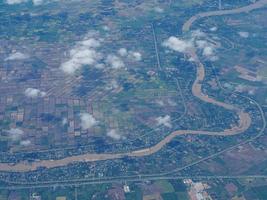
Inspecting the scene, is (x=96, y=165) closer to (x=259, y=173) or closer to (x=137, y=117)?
(x=137, y=117)

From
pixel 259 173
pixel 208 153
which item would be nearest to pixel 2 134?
pixel 208 153

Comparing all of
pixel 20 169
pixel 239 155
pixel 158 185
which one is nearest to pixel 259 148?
pixel 239 155

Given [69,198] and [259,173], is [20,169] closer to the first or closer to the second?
[69,198]

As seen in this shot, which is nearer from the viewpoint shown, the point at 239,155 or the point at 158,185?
the point at 158,185

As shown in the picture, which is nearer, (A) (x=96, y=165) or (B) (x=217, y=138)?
(A) (x=96, y=165)

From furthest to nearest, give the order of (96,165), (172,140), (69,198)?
1. (172,140)
2. (96,165)
3. (69,198)

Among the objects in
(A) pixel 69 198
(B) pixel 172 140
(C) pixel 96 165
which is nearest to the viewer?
(A) pixel 69 198

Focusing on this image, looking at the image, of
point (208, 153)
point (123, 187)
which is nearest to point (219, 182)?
point (208, 153)

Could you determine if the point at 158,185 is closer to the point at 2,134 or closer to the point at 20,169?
the point at 20,169
